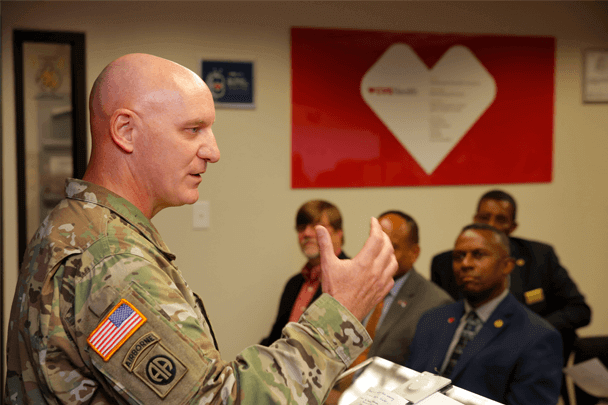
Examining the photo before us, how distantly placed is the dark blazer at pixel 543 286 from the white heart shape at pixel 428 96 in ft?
1.94

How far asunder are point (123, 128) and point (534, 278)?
7.51 feet

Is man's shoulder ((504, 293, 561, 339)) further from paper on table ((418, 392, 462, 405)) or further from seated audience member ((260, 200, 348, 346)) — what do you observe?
paper on table ((418, 392, 462, 405))

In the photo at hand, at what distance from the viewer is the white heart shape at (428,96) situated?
2.77 metres

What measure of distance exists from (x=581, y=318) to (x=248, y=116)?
72.1 inches

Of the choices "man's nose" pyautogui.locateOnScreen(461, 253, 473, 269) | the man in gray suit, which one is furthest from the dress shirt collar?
the man in gray suit

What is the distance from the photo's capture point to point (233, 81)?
2572 millimetres

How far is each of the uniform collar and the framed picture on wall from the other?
9.81 feet

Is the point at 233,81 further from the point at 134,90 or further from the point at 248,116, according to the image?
the point at 134,90

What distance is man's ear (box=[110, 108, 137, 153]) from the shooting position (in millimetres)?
792

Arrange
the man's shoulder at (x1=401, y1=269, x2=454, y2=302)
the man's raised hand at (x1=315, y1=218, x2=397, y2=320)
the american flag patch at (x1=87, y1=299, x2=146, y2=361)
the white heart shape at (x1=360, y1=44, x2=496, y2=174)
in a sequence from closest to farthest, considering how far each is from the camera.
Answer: the american flag patch at (x1=87, y1=299, x2=146, y2=361) < the man's raised hand at (x1=315, y1=218, x2=397, y2=320) < the man's shoulder at (x1=401, y1=269, x2=454, y2=302) < the white heart shape at (x1=360, y1=44, x2=496, y2=174)

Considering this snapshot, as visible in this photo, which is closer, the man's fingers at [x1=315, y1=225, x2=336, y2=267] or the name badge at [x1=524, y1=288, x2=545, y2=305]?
the man's fingers at [x1=315, y1=225, x2=336, y2=267]

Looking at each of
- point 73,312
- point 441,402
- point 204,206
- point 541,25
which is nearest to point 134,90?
point 73,312

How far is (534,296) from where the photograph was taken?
2.50 m

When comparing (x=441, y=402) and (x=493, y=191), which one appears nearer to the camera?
(x=441, y=402)
